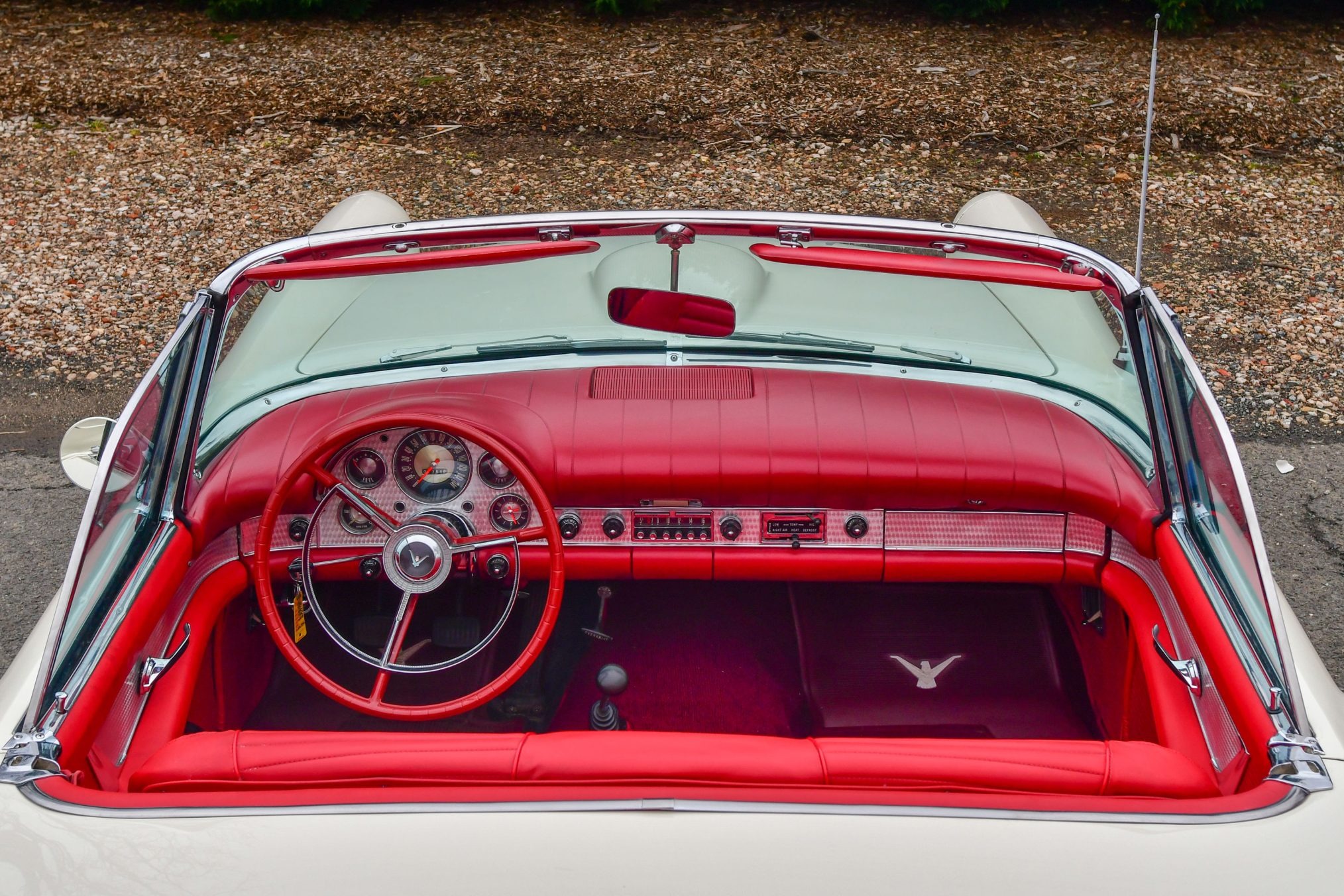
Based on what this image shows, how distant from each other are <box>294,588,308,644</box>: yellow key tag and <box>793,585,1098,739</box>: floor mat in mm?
1406

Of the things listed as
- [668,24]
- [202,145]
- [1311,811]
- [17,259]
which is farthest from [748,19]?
[1311,811]

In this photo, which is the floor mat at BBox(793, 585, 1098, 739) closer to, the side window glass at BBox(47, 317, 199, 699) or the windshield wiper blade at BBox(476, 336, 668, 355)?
the windshield wiper blade at BBox(476, 336, 668, 355)

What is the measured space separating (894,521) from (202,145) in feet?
17.0

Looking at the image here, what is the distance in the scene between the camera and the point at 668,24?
7.34 meters

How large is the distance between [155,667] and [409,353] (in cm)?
95

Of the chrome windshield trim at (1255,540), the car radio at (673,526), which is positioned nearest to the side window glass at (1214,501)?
the chrome windshield trim at (1255,540)

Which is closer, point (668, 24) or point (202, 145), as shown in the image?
point (202, 145)

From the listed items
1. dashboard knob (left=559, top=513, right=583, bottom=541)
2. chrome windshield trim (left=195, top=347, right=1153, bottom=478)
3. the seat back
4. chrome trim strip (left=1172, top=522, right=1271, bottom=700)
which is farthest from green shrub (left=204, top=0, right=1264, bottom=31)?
the seat back

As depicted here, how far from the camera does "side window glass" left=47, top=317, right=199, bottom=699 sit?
191 cm

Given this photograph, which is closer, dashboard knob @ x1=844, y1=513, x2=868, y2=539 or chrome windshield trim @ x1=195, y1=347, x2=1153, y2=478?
chrome windshield trim @ x1=195, y1=347, x2=1153, y2=478

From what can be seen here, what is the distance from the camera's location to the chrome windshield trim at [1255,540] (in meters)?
1.75

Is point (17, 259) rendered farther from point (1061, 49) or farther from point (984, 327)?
point (1061, 49)

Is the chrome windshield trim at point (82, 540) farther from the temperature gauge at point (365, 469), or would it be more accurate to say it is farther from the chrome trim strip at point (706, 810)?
the temperature gauge at point (365, 469)

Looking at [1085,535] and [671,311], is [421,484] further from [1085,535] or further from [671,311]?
[1085,535]
